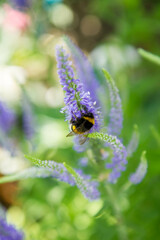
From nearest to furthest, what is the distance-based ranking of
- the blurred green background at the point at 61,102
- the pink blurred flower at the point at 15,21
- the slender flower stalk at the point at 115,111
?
1. the slender flower stalk at the point at 115,111
2. the blurred green background at the point at 61,102
3. the pink blurred flower at the point at 15,21

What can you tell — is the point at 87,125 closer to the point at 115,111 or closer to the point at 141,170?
the point at 115,111

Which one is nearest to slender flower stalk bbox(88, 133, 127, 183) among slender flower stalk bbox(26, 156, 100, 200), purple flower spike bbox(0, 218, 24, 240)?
slender flower stalk bbox(26, 156, 100, 200)

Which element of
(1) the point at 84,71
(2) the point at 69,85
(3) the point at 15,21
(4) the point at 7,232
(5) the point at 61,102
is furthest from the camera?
(3) the point at 15,21

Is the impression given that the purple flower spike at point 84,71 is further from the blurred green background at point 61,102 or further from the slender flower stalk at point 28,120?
the slender flower stalk at point 28,120

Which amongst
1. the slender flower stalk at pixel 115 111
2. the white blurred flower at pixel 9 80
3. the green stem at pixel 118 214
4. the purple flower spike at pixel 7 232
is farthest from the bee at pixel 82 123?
the white blurred flower at pixel 9 80

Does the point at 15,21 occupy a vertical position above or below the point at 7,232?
above

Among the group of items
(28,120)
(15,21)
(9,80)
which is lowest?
(28,120)

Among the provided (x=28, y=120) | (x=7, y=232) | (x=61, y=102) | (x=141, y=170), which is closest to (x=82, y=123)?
(x=141, y=170)
